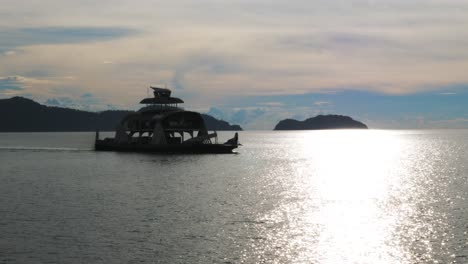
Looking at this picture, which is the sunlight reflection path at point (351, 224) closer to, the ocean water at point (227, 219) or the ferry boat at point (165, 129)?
the ocean water at point (227, 219)

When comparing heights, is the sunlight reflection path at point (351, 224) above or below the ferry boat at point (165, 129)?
below

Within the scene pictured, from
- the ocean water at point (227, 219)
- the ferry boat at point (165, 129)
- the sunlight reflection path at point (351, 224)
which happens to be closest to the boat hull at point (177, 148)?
the ferry boat at point (165, 129)

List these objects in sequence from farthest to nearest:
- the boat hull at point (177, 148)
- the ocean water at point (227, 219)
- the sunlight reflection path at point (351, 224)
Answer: the boat hull at point (177, 148)
the sunlight reflection path at point (351, 224)
the ocean water at point (227, 219)

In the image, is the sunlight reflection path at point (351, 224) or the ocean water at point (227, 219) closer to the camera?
the ocean water at point (227, 219)

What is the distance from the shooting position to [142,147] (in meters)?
125

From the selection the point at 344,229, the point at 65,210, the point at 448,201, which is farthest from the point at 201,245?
the point at 448,201

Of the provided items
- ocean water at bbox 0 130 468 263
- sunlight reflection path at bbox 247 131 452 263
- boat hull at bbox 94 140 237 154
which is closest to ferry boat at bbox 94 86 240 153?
boat hull at bbox 94 140 237 154

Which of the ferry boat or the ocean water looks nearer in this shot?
the ocean water

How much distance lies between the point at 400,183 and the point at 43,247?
2274 inches

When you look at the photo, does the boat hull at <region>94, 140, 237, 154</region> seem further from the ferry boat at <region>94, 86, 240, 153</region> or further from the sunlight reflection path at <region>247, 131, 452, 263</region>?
the sunlight reflection path at <region>247, 131, 452, 263</region>

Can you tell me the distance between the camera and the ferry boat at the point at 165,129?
120 metres

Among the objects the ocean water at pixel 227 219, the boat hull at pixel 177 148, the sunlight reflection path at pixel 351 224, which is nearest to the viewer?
the ocean water at pixel 227 219

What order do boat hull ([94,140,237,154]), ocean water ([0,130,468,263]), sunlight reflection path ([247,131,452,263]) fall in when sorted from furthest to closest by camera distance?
1. boat hull ([94,140,237,154])
2. sunlight reflection path ([247,131,452,263])
3. ocean water ([0,130,468,263])

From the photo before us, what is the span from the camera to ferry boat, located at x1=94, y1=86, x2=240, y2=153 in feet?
393
